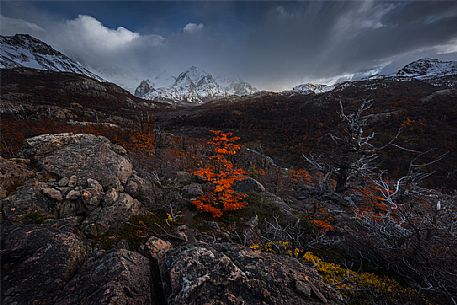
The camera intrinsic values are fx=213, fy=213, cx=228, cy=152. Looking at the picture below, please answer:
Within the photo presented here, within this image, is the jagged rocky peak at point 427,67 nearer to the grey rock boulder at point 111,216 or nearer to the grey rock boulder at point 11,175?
the grey rock boulder at point 111,216

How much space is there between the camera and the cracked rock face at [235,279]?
2680 mm

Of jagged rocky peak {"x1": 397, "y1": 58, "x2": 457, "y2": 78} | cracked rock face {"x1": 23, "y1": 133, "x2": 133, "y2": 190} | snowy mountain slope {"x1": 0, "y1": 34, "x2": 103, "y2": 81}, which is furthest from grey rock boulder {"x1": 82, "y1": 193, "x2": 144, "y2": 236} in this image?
jagged rocky peak {"x1": 397, "y1": 58, "x2": 457, "y2": 78}

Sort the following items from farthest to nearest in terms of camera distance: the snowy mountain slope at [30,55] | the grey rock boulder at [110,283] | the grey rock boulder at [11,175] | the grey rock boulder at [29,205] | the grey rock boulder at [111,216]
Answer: the snowy mountain slope at [30,55] < the grey rock boulder at [111,216] < the grey rock boulder at [11,175] < the grey rock boulder at [29,205] < the grey rock boulder at [110,283]

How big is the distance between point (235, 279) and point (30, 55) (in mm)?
188757

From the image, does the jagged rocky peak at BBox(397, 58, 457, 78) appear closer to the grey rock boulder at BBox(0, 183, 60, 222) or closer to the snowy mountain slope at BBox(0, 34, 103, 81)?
the grey rock boulder at BBox(0, 183, 60, 222)

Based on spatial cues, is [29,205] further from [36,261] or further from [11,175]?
[36,261]

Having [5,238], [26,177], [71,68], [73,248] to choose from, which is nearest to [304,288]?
[73,248]

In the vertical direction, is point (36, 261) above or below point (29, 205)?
above

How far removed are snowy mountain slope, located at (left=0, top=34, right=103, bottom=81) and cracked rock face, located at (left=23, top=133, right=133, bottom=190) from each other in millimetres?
139011

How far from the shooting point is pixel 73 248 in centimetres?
346

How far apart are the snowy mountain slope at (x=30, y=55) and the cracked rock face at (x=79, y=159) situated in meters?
139

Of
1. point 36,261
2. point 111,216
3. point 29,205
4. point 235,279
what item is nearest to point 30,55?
point 29,205

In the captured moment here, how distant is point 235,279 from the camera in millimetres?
2855

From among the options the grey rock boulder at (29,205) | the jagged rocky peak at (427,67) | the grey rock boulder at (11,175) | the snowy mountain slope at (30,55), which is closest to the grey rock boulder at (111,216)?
the grey rock boulder at (29,205)
